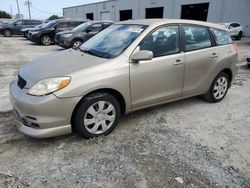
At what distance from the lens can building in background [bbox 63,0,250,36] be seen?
23.6 m

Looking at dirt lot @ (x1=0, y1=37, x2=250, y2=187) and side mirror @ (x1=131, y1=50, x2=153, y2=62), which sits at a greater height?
side mirror @ (x1=131, y1=50, x2=153, y2=62)

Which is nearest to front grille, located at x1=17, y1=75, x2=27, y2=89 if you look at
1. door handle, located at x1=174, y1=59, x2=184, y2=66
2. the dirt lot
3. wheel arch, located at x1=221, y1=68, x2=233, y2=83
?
the dirt lot

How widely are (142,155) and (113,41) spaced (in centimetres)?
184

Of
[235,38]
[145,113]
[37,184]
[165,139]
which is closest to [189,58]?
[145,113]

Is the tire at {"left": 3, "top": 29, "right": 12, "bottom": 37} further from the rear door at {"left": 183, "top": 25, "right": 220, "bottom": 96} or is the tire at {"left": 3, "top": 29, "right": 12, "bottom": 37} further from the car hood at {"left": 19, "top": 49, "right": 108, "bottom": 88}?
the rear door at {"left": 183, "top": 25, "right": 220, "bottom": 96}

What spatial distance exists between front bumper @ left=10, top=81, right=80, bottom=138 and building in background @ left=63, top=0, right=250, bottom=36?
24859mm

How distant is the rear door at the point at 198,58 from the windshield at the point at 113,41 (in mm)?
922

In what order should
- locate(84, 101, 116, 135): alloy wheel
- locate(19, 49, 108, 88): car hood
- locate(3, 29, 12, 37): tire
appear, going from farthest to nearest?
locate(3, 29, 12, 37): tire
locate(84, 101, 116, 135): alloy wheel
locate(19, 49, 108, 88): car hood

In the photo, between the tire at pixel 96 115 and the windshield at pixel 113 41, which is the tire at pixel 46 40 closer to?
the windshield at pixel 113 41

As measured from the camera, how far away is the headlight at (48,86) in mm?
2939

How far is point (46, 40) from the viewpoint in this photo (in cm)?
1512

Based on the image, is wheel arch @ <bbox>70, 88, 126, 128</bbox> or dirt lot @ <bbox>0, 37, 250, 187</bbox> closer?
dirt lot @ <bbox>0, 37, 250, 187</bbox>

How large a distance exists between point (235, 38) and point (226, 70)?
1856cm

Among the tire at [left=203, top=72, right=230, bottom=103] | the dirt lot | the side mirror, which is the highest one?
the side mirror
